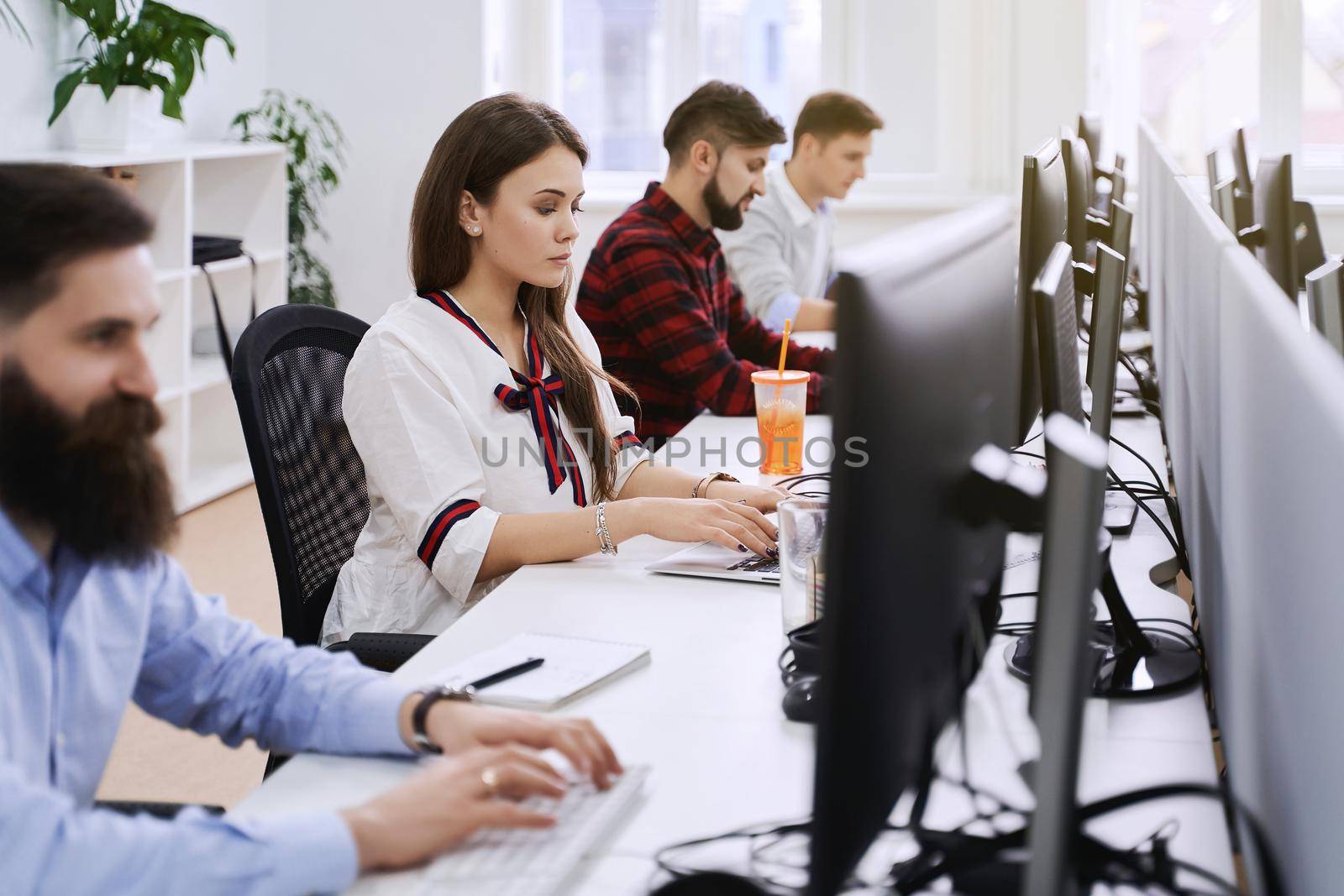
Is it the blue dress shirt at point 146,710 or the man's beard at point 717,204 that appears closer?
the blue dress shirt at point 146,710

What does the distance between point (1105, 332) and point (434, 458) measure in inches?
29.7

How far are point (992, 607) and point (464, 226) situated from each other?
1.00 m

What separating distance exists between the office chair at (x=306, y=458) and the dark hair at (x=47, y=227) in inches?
23.0

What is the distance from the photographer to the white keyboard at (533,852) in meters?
0.85

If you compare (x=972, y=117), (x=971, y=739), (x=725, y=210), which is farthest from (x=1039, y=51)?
(x=971, y=739)

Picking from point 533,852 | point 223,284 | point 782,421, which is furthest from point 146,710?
point 223,284

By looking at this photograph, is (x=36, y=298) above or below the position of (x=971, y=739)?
above

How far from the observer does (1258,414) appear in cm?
90

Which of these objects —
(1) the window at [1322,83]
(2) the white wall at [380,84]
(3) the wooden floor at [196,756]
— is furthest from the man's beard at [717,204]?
(1) the window at [1322,83]

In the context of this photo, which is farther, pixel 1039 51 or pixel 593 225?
pixel 593 225

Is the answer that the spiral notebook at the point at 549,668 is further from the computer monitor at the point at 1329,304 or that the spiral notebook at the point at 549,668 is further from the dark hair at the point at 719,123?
the dark hair at the point at 719,123

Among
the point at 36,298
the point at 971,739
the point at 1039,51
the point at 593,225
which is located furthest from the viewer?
the point at 593,225

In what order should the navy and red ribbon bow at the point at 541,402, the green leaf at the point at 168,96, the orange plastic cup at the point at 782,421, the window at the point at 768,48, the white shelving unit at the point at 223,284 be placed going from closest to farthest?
the navy and red ribbon bow at the point at 541,402 → the orange plastic cup at the point at 782,421 → the green leaf at the point at 168,96 → the white shelving unit at the point at 223,284 → the window at the point at 768,48

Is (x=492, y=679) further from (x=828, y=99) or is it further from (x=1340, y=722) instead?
(x=828, y=99)
